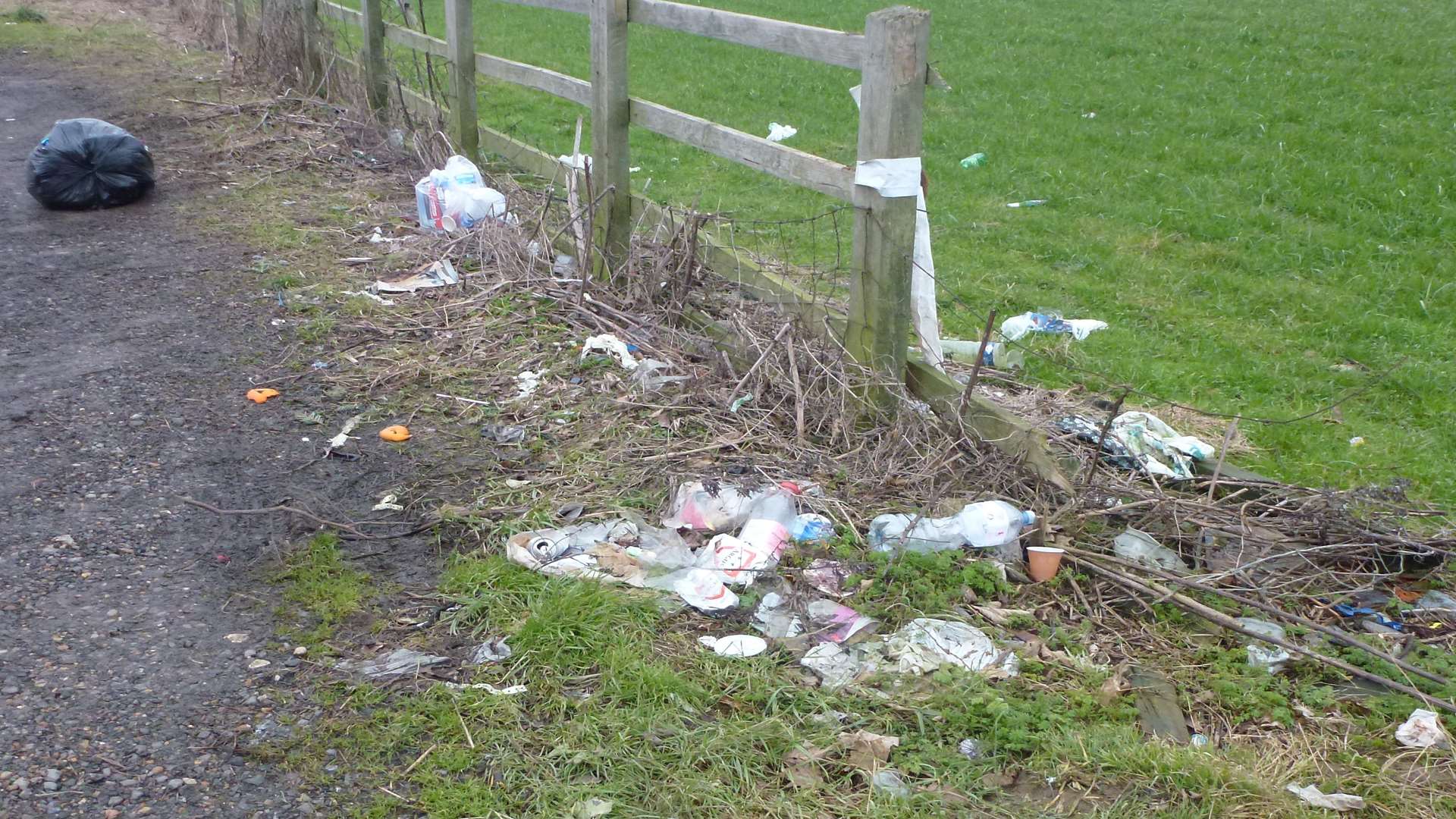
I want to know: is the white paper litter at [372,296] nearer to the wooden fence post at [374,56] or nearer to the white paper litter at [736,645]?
the white paper litter at [736,645]

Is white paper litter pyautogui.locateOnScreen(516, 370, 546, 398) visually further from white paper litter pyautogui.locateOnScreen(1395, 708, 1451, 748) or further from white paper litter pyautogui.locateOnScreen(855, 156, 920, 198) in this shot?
white paper litter pyautogui.locateOnScreen(1395, 708, 1451, 748)

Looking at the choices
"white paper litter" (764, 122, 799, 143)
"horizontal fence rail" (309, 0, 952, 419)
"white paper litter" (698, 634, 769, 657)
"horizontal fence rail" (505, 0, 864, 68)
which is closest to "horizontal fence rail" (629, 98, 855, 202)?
"horizontal fence rail" (309, 0, 952, 419)

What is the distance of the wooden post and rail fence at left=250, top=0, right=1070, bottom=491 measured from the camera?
3973mm

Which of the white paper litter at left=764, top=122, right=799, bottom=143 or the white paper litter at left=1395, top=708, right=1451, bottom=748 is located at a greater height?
the white paper litter at left=764, top=122, right=799, bottom=143

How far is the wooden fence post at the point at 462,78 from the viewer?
7277mm

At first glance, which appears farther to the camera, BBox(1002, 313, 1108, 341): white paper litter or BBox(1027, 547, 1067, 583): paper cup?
BBox(1002, 313, 1108, 341): white paper litter

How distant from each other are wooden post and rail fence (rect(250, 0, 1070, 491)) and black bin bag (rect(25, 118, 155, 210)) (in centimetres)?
324

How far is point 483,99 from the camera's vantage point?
38.6 feet

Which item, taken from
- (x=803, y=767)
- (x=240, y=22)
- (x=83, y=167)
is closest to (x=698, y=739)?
(x=803, y=767)

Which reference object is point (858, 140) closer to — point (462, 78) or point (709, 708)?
point (709, 708)

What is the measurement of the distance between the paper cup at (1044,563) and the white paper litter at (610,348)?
2.11 meters

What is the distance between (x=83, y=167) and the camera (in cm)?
741

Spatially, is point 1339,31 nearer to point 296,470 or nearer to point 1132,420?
point 1132,420

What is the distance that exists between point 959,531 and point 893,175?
1274mm
